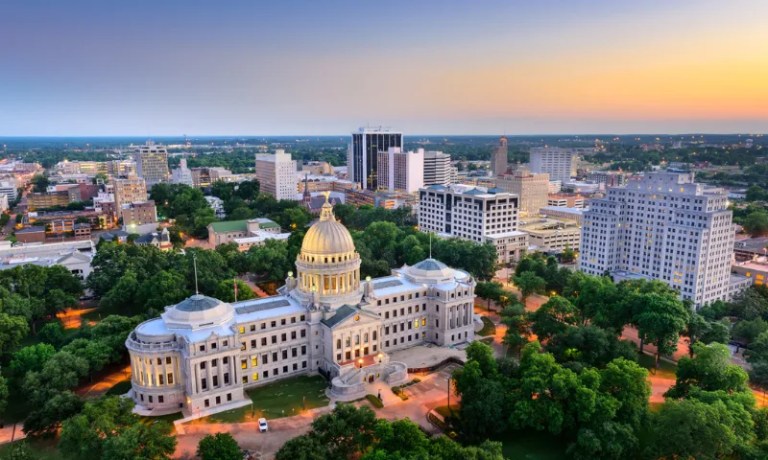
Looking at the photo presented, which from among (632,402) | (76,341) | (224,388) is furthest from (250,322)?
(632,402)

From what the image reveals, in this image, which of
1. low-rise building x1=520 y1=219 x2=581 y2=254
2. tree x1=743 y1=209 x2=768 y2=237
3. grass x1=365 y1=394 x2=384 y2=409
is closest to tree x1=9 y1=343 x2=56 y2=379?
grass x1=365 y1=394 x2=384 y2=409

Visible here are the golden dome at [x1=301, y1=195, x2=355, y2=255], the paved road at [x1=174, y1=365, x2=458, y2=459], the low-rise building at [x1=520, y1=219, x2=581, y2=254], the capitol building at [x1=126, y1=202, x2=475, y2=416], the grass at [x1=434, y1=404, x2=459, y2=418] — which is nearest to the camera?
the paved road at [x1=174, y1=365, x2=458, y2=459]

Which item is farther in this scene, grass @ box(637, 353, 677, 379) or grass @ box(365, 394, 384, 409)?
grass @ box(637, 353, 677, 379)

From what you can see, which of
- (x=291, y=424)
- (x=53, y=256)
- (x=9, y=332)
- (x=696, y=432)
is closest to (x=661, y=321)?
(x=696, y=432)

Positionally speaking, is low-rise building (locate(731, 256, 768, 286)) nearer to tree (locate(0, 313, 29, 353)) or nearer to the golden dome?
the golden dome

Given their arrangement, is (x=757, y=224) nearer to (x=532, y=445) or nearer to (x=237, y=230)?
(x=532, y=445)

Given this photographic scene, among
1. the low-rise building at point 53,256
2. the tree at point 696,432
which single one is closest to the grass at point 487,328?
the tree at point 696,432
